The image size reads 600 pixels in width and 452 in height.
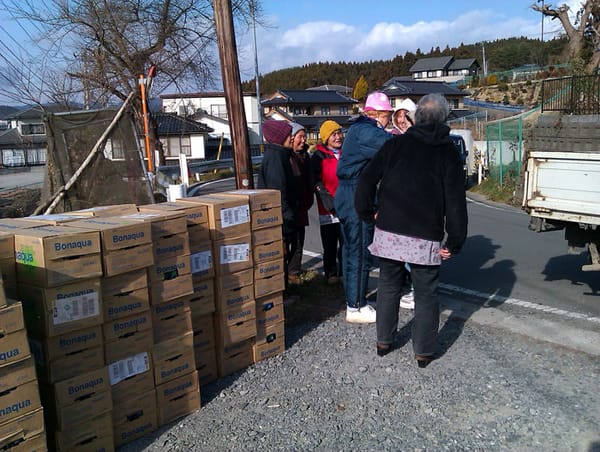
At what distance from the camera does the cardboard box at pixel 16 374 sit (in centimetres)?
265

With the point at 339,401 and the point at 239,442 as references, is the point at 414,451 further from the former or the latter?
the point at 239,442

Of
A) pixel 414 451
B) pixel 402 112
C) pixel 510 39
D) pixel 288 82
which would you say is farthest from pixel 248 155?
pixel 510 39

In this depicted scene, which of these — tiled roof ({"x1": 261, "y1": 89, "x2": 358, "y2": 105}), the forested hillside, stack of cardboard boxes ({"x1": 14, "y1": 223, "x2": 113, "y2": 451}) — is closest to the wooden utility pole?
stack of cardboard boxes ({"x1": 14, "y1": 223, "x2": 113, "y2": 451})

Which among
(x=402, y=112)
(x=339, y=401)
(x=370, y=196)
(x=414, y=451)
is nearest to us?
(x=414, y=451)

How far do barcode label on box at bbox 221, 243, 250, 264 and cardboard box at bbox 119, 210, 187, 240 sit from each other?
0.52m

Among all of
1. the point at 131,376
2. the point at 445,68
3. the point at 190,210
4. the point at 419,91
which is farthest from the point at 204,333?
the point at 445,68

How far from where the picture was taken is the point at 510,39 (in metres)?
119

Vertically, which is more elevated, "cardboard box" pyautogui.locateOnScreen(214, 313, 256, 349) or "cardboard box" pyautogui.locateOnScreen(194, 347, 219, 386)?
"cardboard box" pyautogui.locateOnScreen(214, 313, 256, 349)

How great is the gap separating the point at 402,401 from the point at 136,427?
1730 millimetres

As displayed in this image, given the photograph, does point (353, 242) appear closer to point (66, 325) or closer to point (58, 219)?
point (58, 219)

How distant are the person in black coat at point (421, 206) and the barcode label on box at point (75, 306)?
212 cm

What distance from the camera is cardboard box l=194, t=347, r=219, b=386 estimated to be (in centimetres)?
406

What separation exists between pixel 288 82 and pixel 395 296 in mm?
115971

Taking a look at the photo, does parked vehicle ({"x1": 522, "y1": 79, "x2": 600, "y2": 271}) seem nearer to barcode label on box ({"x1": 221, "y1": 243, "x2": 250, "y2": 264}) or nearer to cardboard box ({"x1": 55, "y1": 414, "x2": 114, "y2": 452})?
barcode label on box ({"x1": 221, "y1": 243, "x2": 250, "y2": 264})
